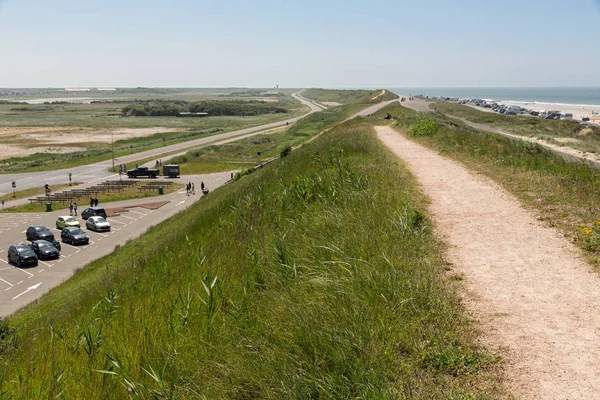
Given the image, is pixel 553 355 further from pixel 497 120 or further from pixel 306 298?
pixel 497 120

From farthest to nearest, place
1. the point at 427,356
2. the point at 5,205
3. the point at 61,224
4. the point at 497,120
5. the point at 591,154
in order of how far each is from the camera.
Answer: the point at 497,120
the point at 5,205
the point at 591,154
the point at 61,224
the point at 427,356

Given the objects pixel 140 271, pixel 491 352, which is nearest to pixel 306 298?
pixel 491 352

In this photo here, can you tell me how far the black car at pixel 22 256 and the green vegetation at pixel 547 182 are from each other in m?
25.0

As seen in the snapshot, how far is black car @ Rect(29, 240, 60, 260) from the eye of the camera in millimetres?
30438

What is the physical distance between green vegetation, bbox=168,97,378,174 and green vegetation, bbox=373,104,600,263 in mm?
45369

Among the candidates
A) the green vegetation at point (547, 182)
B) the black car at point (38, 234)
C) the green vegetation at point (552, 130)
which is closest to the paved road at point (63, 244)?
the black car at point (38, 234)

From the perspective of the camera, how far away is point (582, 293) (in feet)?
20.7

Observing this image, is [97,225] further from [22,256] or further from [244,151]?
[244,151]

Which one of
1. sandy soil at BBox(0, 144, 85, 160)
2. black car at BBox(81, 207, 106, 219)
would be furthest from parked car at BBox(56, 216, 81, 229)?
sandy soil at BBox(0, 144, 85, 160)

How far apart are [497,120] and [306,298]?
8517 cm

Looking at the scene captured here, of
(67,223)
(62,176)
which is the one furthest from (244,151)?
(67,223)

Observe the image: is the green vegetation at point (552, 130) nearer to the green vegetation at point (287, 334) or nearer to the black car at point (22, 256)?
the black car at point (22, 256)

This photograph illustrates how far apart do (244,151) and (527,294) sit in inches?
3257

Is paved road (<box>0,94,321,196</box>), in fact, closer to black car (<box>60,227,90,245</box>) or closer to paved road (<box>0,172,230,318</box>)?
paved road (<box>0,172,230,318</box>)
